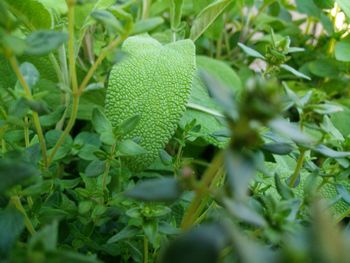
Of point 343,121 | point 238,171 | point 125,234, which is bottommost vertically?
point 343,121

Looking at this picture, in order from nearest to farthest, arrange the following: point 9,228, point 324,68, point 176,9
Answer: point 9,228 < point 176,9 < point 324,68

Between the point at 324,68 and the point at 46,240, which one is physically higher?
the point at 46,240

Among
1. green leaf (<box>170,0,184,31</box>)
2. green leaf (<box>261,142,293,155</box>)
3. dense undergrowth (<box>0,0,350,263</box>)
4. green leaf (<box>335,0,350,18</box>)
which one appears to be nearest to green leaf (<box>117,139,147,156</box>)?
dense undergrowth (<box>0,0,350,263</box>)

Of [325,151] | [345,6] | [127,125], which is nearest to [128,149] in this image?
[127,125]

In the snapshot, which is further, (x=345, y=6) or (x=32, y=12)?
(x=345, y=6)

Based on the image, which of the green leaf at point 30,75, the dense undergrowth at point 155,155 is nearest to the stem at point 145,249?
the dense undergrowth at point 155,155

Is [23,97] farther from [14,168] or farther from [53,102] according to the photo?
[53,102]

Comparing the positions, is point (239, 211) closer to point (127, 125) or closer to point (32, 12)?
point (127, 125)

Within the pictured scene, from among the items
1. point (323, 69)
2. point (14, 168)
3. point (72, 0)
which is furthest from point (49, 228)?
point (323, 69)
